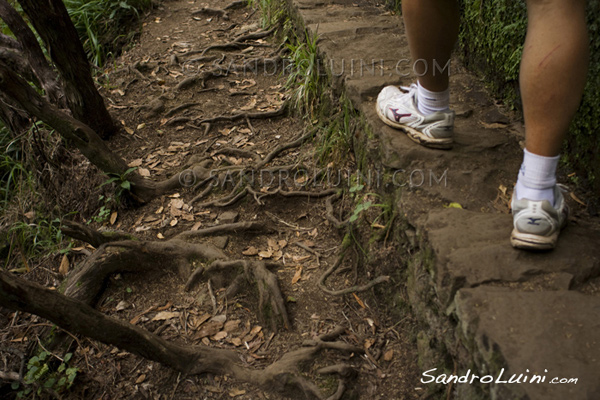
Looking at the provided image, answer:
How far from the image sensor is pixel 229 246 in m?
3.33

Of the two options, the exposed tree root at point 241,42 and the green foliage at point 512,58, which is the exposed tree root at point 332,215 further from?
the exposed tree root at point 241,42

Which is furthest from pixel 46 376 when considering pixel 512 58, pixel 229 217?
pixel 512 58

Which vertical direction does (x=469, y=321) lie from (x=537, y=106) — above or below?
below

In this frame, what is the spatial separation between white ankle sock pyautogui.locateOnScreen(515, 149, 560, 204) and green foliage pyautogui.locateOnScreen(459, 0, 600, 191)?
59 cm

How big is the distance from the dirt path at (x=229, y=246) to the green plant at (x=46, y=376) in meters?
0.06

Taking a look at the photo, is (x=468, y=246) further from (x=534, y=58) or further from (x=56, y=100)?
(x=56, y=100)

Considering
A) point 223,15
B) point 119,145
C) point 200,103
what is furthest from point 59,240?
point 223,15

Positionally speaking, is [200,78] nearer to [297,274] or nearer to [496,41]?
[297,274]

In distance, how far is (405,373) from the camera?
2381 millimetres

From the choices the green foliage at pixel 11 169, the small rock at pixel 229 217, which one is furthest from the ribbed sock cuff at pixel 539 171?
the green foliage at pixel 11 169

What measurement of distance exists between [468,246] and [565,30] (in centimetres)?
86

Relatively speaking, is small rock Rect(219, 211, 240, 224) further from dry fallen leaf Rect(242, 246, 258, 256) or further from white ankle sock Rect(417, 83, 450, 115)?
white ankle sock Rect(417, 83, 450, 115)

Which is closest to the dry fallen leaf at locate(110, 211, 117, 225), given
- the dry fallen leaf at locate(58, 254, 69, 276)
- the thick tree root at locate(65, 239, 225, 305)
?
the dry fallen leaf at locate(58, 254, 69, 276)

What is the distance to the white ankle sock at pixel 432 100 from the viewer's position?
8.08 feet
